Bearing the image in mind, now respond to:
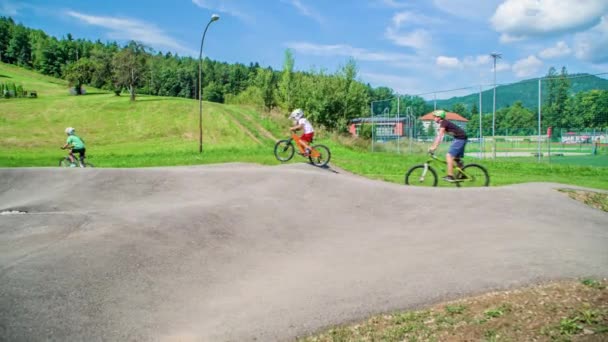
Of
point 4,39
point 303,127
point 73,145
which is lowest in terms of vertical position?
point 73,145

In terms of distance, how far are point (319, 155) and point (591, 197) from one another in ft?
26.5

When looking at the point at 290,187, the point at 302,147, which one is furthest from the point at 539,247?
the point at 302,147

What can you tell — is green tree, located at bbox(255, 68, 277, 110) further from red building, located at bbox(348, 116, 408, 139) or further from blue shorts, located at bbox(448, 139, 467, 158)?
blue shorts, located at bbox(448, 139, 467, 158)

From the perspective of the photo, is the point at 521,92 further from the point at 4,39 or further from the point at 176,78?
the point at 4,39

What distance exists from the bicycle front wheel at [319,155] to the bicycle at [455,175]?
3.67 meters

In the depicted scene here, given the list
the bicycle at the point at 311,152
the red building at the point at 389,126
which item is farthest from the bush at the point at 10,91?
the bicycle at the point at 311,152

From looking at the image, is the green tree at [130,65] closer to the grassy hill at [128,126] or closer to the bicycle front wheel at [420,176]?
the grassy hill at [128,126]

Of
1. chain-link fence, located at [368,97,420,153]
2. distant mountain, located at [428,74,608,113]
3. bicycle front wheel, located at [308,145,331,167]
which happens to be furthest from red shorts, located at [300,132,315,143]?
chain-link fence, located at [368,97,420,153]

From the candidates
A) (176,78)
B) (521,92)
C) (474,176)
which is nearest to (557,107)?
(521,92)

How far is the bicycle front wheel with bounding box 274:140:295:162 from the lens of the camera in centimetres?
1571

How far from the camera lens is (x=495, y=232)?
721 cm

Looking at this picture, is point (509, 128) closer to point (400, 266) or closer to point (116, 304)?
point (400, 266)

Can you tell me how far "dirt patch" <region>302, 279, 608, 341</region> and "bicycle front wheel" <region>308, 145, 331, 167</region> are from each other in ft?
33.9

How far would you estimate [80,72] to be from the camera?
68.4 metres
